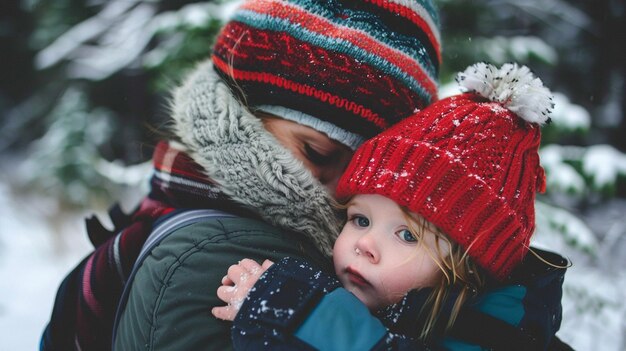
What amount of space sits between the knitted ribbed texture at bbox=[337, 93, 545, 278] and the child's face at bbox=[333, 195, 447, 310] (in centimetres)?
7

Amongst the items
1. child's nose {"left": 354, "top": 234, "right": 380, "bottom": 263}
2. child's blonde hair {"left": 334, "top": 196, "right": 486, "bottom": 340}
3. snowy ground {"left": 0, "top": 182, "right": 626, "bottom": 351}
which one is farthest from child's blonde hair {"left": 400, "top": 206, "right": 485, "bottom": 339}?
snowy ground {"left": 0, "top": 182, "right": 626, "bottom": 351}

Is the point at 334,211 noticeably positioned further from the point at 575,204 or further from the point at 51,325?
the point at 575,204

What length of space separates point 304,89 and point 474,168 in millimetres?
596

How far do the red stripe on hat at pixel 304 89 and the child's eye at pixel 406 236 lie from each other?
43 centimetres

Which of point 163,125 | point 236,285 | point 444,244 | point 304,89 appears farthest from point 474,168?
point 163,125

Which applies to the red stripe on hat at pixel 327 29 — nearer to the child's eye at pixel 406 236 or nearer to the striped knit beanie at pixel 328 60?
the striped knit beanie at pixel 328 60

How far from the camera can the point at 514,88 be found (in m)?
1.40

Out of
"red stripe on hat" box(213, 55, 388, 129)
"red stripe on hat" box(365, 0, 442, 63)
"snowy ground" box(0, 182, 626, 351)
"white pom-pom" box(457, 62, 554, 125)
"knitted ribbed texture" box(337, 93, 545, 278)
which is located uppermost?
"red stripe on hat" box(365, 0, 442, 63)

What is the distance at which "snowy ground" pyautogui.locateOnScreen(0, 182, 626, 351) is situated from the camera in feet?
12.1

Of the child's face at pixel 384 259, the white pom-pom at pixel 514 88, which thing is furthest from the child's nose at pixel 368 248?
the white pom-pom at pixel 514 88

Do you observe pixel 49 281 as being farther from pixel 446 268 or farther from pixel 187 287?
pixel 446 268

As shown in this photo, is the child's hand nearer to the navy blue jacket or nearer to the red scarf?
the navy blue jacket

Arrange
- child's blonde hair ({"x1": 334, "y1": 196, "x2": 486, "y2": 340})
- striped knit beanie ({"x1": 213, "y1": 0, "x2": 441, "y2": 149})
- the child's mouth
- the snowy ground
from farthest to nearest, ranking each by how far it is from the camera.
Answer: the snowy ground < striped knit beanie ({"x1": 213, "y1": 0, "x2": 441, "y2": 149}) < the child's mouth < child's blonde hair ({"x1": 334, "y1": 196, "x2": 486, "y2": 340})

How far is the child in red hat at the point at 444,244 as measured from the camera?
111 cm
